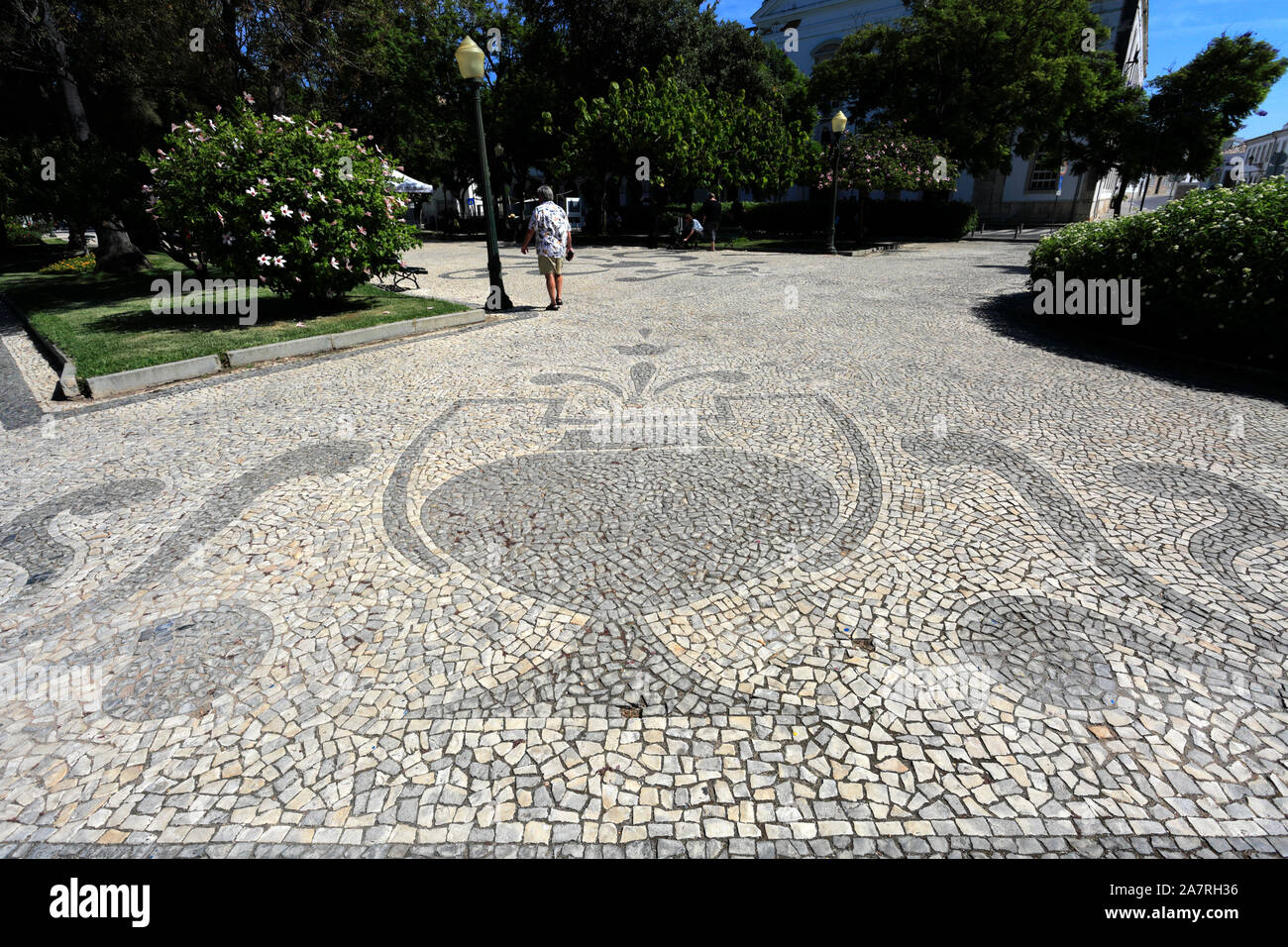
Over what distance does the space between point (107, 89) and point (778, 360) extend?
1852cm

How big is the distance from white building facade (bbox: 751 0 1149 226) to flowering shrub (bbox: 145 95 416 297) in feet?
109

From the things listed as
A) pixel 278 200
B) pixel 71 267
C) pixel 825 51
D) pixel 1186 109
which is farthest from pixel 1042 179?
pixel 71 267

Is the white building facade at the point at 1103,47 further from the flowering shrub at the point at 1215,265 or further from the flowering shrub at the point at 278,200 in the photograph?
the flowering shrub at the point at 278,200

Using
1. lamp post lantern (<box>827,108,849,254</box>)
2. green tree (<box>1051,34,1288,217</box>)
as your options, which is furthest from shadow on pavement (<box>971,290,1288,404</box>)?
green tree (<box>1051,34,1288,217</box>)

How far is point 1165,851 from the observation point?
2033mm

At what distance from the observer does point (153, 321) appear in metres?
9.85

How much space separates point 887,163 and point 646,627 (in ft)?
74.7

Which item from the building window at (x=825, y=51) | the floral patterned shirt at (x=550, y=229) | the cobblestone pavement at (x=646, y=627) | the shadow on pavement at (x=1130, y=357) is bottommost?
the cobblestone pavement at (x=646, y=627)

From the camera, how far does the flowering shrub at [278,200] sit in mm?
8680

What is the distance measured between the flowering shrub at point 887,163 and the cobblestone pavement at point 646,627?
58.0 feet

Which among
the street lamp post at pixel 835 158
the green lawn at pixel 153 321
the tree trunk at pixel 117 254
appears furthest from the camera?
Result: the street lamp post at pixel 835 158

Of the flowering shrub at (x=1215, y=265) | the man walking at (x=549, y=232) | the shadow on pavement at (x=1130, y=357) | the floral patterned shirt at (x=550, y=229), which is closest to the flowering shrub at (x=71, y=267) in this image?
the man walking at (x=549, y=232)

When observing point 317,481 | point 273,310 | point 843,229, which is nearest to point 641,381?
point 317,481

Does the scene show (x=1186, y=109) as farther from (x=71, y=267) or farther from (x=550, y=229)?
(x=71, y=267)
